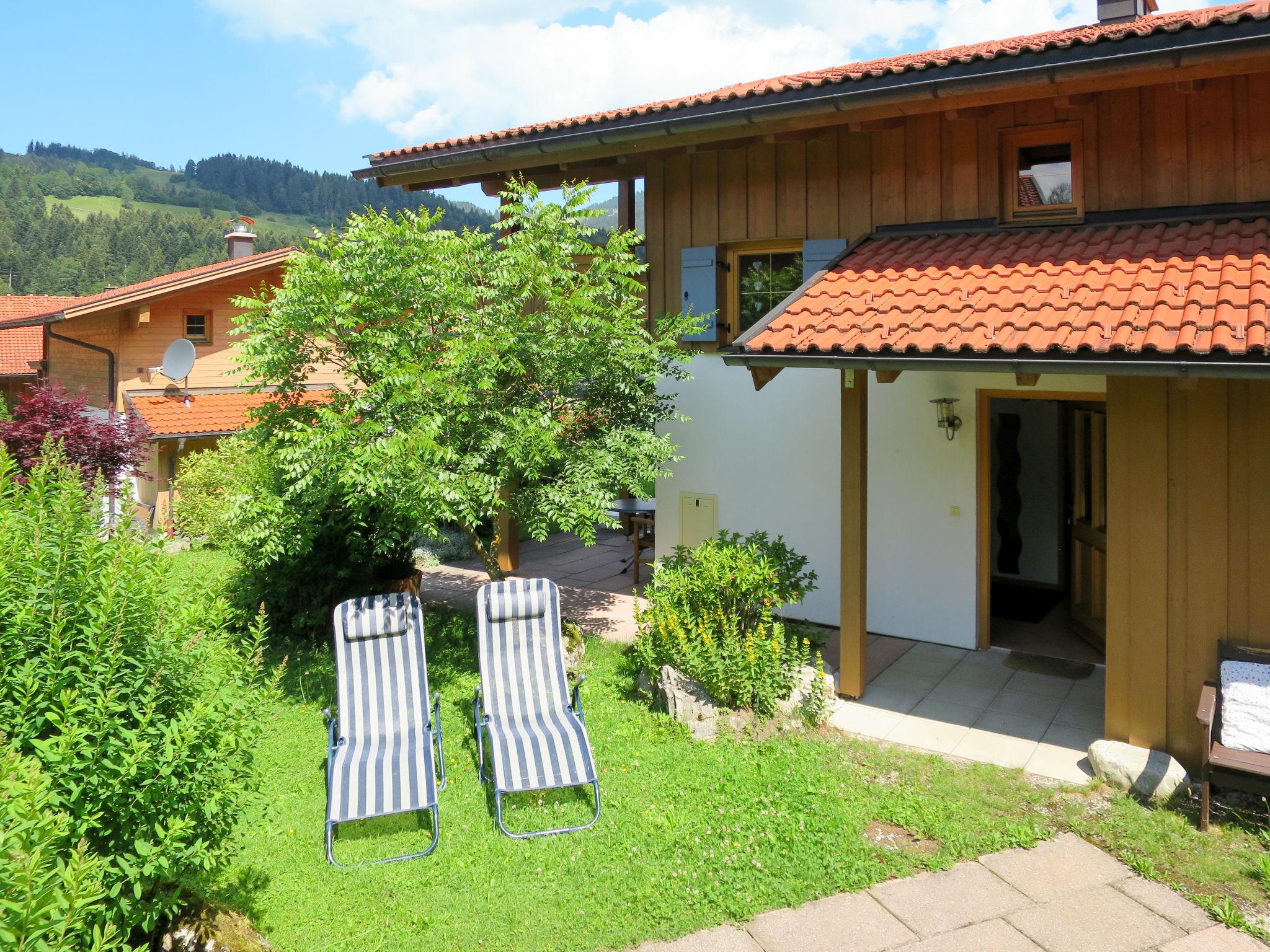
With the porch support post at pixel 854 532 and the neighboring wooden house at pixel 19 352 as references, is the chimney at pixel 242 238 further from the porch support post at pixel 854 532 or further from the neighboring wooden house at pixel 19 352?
the porch support post at pixel 854 532

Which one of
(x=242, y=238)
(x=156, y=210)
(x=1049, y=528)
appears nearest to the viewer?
(x=1049, y=528)

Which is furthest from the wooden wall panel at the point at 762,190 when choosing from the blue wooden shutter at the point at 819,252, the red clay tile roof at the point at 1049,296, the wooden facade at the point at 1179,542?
the wooden facade at the point at 1179,542

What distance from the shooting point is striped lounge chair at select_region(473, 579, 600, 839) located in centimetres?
613

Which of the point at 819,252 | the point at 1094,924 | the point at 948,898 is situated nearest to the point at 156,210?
the point at 819,252

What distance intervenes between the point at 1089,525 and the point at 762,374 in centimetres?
452

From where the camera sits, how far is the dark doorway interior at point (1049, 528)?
30.1 feet

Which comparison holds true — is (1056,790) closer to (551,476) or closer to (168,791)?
(551,476)

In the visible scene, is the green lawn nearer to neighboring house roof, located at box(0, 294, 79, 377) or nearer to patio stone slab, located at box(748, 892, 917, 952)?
patio stone slab, located at box(748, 892, 917, 952)

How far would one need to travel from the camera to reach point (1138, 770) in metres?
6.09

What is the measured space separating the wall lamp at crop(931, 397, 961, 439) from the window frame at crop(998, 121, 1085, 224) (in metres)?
1.86

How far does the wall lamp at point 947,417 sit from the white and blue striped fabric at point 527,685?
14.9ft

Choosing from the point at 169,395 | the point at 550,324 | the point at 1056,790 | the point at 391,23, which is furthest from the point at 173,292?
the point at 1056,790

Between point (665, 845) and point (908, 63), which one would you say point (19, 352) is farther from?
point (665, 845)

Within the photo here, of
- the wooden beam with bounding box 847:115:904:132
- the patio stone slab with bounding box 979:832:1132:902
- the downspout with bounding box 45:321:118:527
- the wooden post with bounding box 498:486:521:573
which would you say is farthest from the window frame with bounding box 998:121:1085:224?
the downspout with bounding box 45:321:118:527
